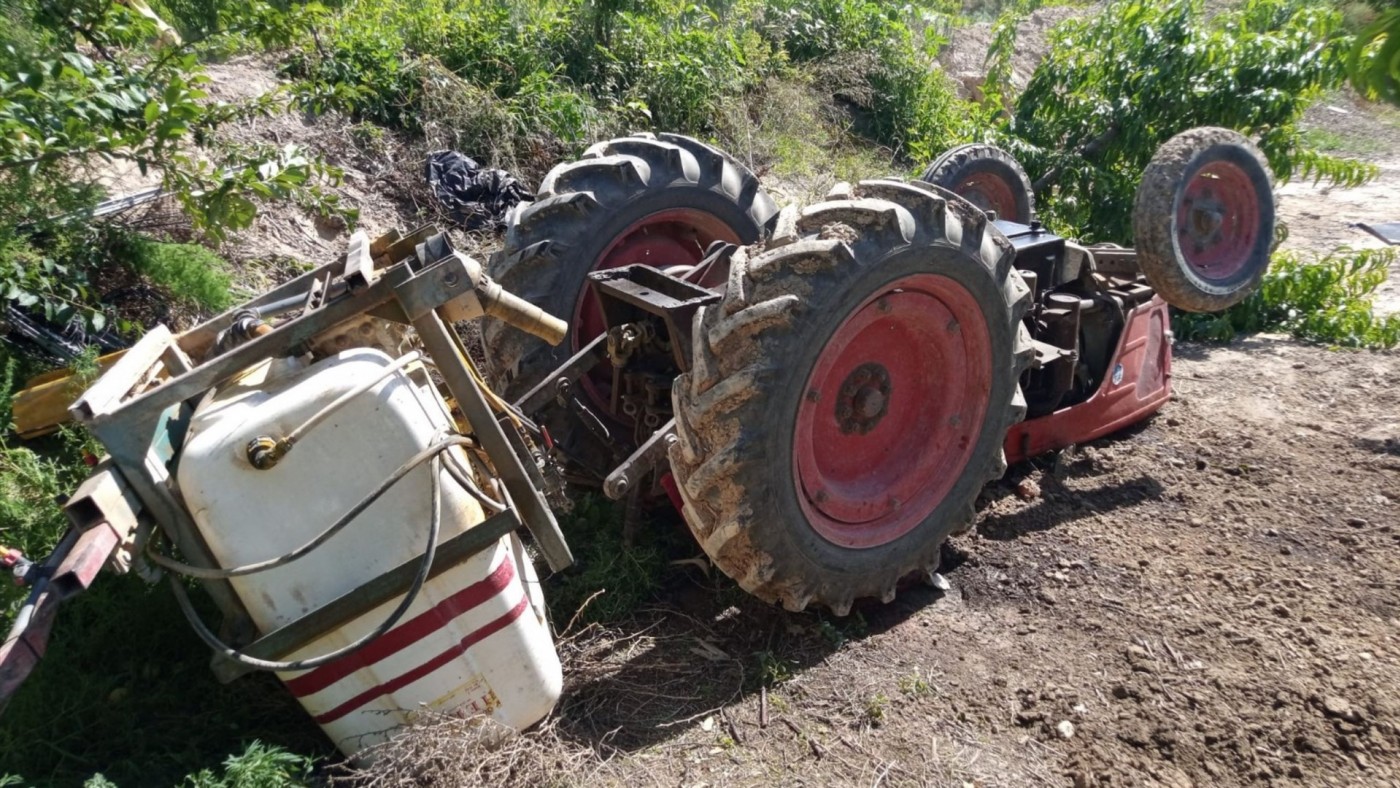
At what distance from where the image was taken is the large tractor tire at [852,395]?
9.61ft

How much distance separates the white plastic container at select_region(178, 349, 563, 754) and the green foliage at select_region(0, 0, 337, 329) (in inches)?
58.0

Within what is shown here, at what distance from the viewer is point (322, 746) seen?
111 inches

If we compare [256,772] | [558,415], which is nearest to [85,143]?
[558,415]

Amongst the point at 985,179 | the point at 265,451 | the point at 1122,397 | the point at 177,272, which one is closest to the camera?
the point at 265,451

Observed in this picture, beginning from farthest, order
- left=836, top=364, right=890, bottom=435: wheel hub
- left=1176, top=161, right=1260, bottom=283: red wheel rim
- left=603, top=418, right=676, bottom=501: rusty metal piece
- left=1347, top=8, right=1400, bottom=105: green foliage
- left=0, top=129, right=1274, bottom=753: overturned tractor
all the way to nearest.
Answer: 1. left=1176, top=161, right=1260, bottom=283: red wheel rim
2. left=836, top=364, right=890, bottom=435: wheel hub
3. left=603, top=418, right=676, bottom=501: rusty metal piece
4. left=0, top=129, right=1274, bottom=753: overturned tractor
5. left=1347, top=8, right=1400, bottom=105: green foliage

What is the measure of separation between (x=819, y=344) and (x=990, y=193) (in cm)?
306

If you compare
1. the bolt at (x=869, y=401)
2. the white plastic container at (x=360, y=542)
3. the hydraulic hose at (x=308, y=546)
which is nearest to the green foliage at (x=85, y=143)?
the white plastic container at (x=360, y=542)

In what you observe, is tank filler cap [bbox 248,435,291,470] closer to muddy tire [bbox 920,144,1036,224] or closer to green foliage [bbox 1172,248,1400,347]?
muddy tire [bbox 920,144,1036,224]

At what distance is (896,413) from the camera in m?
3.71

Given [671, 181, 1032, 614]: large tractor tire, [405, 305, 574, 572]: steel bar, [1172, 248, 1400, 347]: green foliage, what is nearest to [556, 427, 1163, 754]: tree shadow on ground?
[671, 181, 1032, 614]: large tractor tire

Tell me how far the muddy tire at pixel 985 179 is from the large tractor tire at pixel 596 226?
163 cm

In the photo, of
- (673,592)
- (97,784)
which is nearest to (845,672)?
(673,592)

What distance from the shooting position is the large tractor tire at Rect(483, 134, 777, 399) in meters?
3.77

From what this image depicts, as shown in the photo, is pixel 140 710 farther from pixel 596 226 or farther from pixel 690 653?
pixel 596 226
